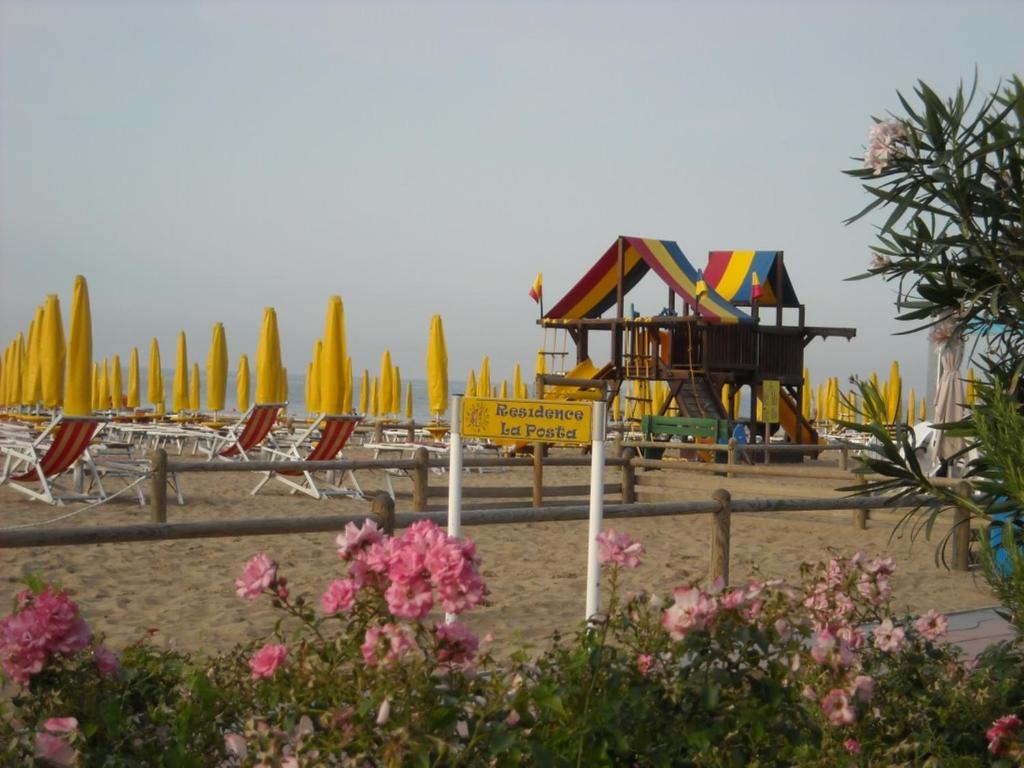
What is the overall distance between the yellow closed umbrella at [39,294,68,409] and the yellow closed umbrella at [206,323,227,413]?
7524mm

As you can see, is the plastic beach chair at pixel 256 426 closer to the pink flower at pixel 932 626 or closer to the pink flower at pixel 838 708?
the pink flower at pixel 932 626

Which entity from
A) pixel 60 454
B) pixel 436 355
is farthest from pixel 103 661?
pixel 436 355

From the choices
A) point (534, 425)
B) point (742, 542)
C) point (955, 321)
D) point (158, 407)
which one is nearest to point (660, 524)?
point (742, 542)

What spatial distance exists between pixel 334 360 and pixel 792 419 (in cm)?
1328

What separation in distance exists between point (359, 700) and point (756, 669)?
1.06m

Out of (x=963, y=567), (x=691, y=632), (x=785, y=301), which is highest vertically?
(x=785, y=301)

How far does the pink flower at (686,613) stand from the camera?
2.71 m

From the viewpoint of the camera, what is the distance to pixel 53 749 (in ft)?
7.45

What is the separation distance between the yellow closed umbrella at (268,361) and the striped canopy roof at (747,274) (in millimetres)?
10316

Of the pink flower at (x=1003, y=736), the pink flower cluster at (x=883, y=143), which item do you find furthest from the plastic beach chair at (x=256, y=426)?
the pink flower at (x=1003, y=736)

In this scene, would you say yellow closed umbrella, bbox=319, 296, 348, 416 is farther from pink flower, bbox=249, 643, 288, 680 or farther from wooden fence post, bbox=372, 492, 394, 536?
pink flower, bbox=249, 643, 288, 680

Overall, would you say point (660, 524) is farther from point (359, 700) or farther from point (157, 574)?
point (359, 700)

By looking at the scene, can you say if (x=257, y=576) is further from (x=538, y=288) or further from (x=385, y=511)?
(x=538, y=288)

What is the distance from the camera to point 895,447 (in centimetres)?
377
